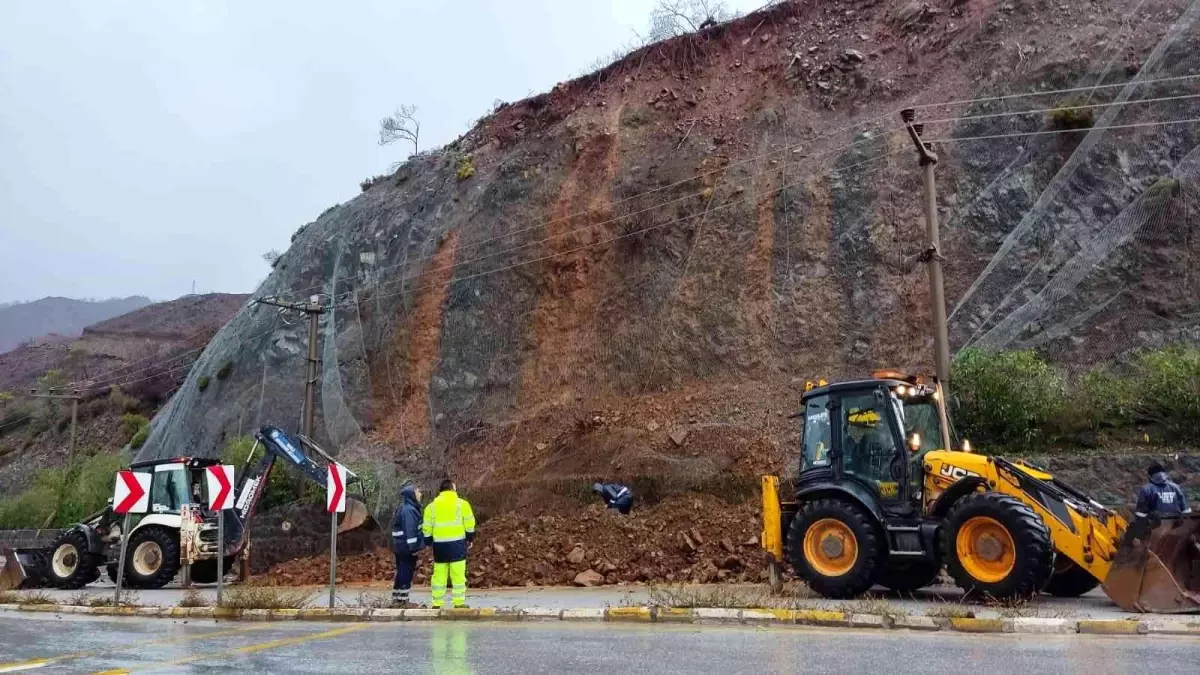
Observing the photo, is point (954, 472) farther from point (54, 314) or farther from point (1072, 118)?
point (54, 314)

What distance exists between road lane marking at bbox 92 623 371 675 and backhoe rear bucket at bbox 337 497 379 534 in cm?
832

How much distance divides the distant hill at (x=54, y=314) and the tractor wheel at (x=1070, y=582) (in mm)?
185039

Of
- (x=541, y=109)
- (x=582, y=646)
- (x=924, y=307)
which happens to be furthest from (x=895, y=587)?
(x=541, y=109)

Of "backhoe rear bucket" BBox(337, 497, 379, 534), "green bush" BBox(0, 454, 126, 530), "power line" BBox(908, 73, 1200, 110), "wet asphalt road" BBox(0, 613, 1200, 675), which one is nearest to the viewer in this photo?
"wet asphalt road" BBox(0, 613, 1200, 675)

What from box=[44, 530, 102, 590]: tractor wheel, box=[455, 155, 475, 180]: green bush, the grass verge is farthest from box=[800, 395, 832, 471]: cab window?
box=[455, 155, 475, 180]: green bush

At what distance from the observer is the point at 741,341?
20.7 m

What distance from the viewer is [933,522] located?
10.3 metres

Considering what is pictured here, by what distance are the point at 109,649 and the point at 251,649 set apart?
150 cm

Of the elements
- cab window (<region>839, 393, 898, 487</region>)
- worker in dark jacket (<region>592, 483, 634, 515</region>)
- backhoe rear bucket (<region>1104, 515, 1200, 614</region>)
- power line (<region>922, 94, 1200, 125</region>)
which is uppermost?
power line (<region>922, 94, 1200, 125</region>)

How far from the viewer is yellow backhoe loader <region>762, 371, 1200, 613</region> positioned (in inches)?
352

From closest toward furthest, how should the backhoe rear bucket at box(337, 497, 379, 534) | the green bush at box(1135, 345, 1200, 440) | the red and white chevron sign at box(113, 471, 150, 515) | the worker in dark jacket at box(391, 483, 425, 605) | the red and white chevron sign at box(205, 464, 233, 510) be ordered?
1. the worker in dark jacket at box(391, 483, 425, 605)
2. the red and white chevron sign at box(205, 464, 233, 510)
3. the red and white chevron sign at box(113, 471, 150, 515)
4. the green bush at box(1135, 345, 1200, 440)
5. the backhoe rear bucket at box(337, 497, 379, 534)

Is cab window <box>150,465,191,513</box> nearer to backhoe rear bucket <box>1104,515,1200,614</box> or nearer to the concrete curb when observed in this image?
the concrete curb

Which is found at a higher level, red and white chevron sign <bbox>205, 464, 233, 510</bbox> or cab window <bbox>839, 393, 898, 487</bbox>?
cab window <bbox>839, 393, 898, 487</bbox>

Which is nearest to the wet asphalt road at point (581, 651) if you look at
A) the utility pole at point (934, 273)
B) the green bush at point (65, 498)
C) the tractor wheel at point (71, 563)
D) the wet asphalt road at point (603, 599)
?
the wet asphalt road at point (603, 599)
